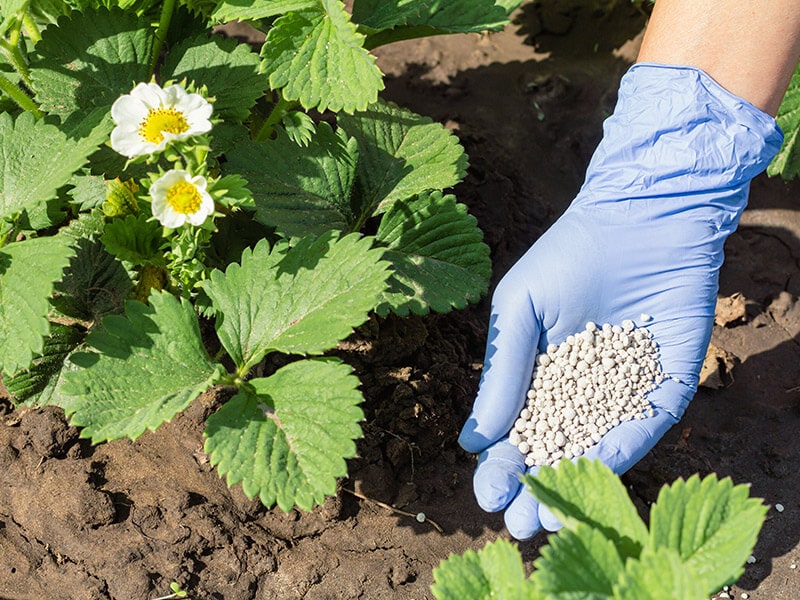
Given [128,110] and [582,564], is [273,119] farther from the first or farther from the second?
[582,564]

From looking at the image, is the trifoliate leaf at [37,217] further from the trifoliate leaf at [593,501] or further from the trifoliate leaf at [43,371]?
the trifoliate leaf at [593,501]

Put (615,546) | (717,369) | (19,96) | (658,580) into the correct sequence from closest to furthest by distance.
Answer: (658,580) → (615,546) → (19,96) → (717,369)

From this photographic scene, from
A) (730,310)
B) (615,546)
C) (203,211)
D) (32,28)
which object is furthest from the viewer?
(730,310)

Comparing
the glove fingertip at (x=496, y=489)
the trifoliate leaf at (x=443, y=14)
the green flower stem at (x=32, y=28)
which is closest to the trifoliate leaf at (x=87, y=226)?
the green flower stem at (x=32, y=28)

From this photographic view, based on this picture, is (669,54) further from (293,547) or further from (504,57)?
(293,547)

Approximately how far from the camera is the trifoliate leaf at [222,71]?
78.1 inches

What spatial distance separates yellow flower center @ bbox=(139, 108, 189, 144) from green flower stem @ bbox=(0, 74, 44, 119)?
53 cm

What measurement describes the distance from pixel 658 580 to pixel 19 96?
1.82m

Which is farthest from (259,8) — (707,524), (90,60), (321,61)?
(707,524)

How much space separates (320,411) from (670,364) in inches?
41.2

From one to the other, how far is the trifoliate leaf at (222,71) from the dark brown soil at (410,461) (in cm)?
67

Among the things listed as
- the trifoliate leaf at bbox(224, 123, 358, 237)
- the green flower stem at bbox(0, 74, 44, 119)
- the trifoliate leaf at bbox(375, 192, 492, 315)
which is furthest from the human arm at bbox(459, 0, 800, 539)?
the green flower stem at bbox(0, 74, 44, 119)

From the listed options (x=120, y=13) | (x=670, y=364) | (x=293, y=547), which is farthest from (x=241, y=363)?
(x=670, y=364)

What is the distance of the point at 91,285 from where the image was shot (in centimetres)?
194
